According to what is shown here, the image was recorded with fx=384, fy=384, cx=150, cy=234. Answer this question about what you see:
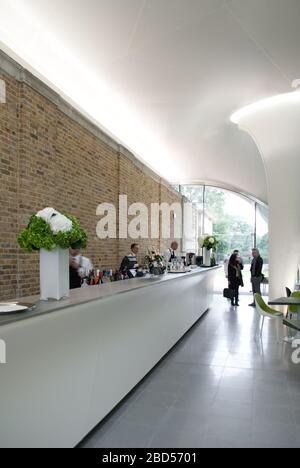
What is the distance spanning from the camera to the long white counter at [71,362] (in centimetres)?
200

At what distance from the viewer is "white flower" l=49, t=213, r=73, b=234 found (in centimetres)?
267

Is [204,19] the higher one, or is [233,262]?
[204,19]

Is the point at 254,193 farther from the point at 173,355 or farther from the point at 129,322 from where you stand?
the point at 129,322

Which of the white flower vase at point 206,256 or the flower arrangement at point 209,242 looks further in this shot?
the white flower vase at point 206,256

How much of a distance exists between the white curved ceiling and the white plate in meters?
4.04

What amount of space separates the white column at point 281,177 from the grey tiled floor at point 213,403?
12.8ft

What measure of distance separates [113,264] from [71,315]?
18.6ft

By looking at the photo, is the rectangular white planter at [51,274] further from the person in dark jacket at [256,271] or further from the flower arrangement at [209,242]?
the person in dark jacket at [256,271]

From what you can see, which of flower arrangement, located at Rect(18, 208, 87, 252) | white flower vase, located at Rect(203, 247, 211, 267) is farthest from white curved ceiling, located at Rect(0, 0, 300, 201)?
flower arrangement, located at Rect(18, 208, 87, 252)

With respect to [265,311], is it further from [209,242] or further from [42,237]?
[42,237]

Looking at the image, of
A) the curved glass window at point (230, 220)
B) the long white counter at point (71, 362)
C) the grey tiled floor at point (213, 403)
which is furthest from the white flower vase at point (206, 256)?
the curved glass window at point (230, 220)

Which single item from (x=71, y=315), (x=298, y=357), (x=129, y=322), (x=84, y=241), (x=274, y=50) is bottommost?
(x=298, y=357)

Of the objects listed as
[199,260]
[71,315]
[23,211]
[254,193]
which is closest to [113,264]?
[199,260]

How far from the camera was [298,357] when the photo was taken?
5.28 metres
